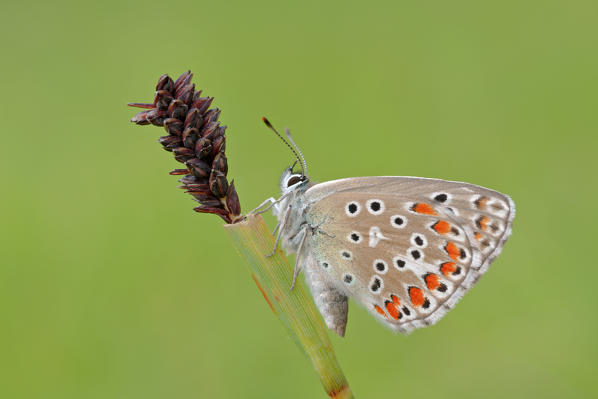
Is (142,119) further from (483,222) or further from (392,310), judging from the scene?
(483,222)

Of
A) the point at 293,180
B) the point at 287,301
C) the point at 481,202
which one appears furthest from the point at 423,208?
the point at 287,301

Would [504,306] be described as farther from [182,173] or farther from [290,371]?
[182,173]

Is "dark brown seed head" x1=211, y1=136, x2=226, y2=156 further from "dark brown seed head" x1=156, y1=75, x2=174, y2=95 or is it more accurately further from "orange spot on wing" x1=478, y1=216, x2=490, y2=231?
"orange spot on wing" x1=478, y1=216, x2=490, y2=231

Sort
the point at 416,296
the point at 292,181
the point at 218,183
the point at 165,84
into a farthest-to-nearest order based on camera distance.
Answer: the point at 292,181
the point at 416,296
the point at 218,183
the point at 165,84

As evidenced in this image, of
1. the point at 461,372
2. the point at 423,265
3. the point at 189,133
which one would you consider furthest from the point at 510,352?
the point at 189,133

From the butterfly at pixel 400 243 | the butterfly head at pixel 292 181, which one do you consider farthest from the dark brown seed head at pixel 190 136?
the butterfly head at pixel 292 181

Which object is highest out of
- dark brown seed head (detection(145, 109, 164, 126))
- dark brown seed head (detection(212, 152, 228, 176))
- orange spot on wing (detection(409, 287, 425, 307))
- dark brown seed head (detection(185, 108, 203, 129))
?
dark brown seed head (detection(145, 109, 164, 126))

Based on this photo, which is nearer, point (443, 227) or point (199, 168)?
point (199, 168)

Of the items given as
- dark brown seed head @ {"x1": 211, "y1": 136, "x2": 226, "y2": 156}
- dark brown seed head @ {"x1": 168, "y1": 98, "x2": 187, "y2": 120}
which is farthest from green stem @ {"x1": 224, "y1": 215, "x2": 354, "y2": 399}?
dark brown seed head @ {"x1": 168, "y1": 98, "x2": 187, "y2": 120}
